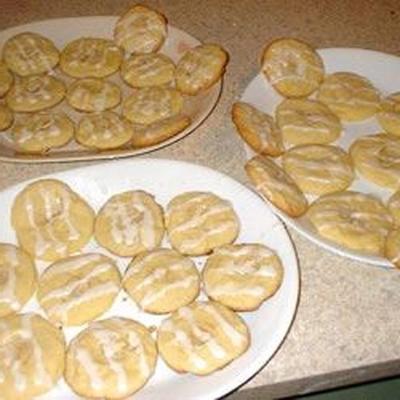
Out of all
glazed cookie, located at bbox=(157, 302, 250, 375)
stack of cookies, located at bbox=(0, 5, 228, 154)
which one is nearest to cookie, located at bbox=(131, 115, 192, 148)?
stack of cookies, located at bbox=(0, 5, 228, 154)

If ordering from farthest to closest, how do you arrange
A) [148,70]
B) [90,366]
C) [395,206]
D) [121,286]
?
[148,70], [395,206], [121,286], [90,366]

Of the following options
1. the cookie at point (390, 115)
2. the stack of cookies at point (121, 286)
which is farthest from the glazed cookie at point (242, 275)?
the cookie at point (390, 115)

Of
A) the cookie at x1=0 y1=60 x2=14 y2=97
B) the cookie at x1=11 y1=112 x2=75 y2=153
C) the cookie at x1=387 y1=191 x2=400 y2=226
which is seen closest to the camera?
the cookie at x1=387 y1=191 x2=400 y2=226

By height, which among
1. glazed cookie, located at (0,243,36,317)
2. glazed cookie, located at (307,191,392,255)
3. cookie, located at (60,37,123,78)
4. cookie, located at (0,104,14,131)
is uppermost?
cookie, located at (60,37,123,78)

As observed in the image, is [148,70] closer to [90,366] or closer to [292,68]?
[292,68]

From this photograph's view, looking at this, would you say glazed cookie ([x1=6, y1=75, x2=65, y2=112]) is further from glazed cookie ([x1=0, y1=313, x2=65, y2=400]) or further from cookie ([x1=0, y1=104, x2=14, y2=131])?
glazed cookie ([x1=0, y1=313, x2=65, y2=400])

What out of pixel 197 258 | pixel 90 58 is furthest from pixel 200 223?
pixel 90 58

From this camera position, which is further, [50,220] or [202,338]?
[50,220]
